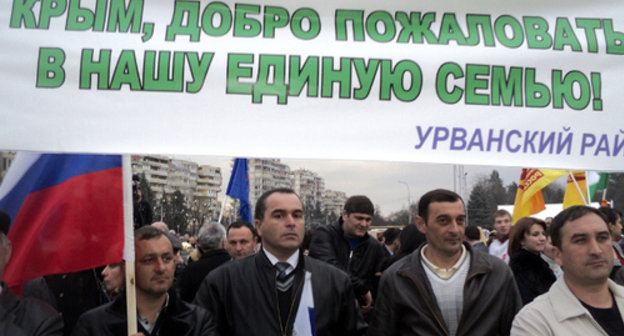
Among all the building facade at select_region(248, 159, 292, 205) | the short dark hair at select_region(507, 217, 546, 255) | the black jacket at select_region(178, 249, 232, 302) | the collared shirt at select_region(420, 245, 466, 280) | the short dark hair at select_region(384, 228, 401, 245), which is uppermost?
the building facade at select_region(248, 159, 292, 205)

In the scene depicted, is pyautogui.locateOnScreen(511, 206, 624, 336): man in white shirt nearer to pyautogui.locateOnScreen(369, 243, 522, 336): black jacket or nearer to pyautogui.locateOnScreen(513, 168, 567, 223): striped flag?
pyautogui.locateOnScreen(369, 243, 522, 336): black jacket

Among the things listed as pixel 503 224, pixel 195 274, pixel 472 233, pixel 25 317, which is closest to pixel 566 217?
pixel 25 317

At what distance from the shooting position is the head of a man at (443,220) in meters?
3.77

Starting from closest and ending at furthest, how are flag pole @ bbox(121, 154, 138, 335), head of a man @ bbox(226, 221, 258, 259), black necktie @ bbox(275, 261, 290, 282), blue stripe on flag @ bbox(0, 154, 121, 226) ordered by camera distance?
flag pole @ bbox(121, 154, 138, 335) < blue stripe on flag @ bbox(0, 154, 121, 226) < black necktie @ bbox(275, 261, 290, 282) < head of a man @ bbox(226, 221, 258, 259)

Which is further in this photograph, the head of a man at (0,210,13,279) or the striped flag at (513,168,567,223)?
the striped flag at (513,168,567,223)

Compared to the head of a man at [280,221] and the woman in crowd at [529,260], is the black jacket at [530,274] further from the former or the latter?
the head of a man at [280,221]

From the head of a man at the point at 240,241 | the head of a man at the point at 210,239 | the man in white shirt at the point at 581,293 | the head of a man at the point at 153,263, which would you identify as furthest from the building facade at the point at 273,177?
the man in white shirt at the point at 581,293

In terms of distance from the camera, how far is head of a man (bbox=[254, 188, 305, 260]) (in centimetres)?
374

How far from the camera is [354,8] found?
137 inches

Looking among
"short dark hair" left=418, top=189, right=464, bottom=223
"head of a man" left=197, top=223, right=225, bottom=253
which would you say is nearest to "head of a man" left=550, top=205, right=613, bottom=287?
"short dark hair" left=418, top=189, right=464, bottom=223

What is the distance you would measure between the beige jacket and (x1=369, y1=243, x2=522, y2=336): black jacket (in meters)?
0.41

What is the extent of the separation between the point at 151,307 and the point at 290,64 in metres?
1.54

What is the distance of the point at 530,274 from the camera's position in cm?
554

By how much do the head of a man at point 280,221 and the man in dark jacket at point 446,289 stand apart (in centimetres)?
64
